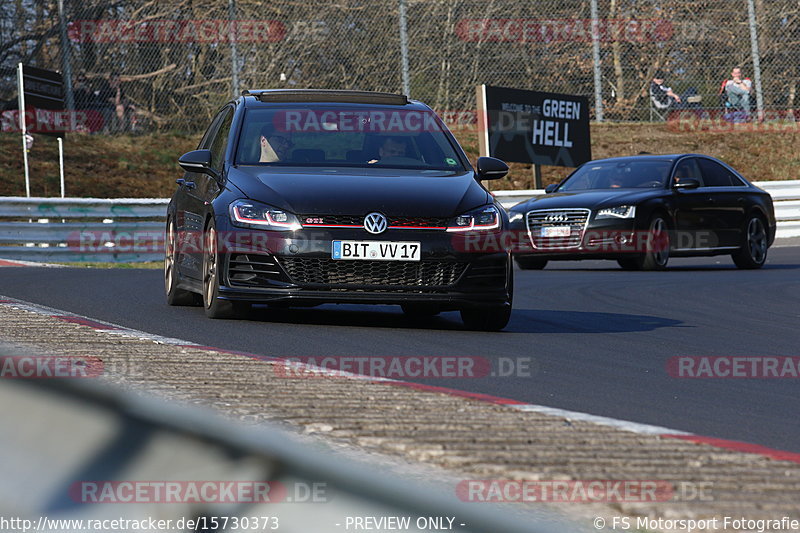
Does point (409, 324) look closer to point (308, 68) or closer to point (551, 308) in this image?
point (551, 308)

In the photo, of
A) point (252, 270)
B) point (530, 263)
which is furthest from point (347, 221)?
point (530, 263)

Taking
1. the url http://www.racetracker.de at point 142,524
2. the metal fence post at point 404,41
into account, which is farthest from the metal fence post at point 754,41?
the url http://www.racetracker.de at point 142,524

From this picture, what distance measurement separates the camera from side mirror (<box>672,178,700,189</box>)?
17219 mm

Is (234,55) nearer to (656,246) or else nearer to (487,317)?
(656,246)

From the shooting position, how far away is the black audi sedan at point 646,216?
16.3 meters

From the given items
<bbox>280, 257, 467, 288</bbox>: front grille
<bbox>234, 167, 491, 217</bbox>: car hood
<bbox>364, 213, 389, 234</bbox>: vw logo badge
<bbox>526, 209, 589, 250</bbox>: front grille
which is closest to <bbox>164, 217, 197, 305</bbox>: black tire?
<bbox>234, 167, 491, 217</bbox>: car hood

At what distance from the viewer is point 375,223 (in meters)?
8.01

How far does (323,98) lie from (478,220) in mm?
1970

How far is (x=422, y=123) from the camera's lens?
9.63 m

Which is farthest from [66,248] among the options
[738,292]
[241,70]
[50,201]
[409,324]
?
[409,324]

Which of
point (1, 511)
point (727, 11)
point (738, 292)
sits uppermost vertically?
point (727, 11)

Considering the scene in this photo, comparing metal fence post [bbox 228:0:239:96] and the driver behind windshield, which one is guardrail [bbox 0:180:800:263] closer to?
metal fence post [bbox 228:0:239:96]

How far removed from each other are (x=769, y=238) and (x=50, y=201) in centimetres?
1039

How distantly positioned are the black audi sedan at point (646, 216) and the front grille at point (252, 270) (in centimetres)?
861
